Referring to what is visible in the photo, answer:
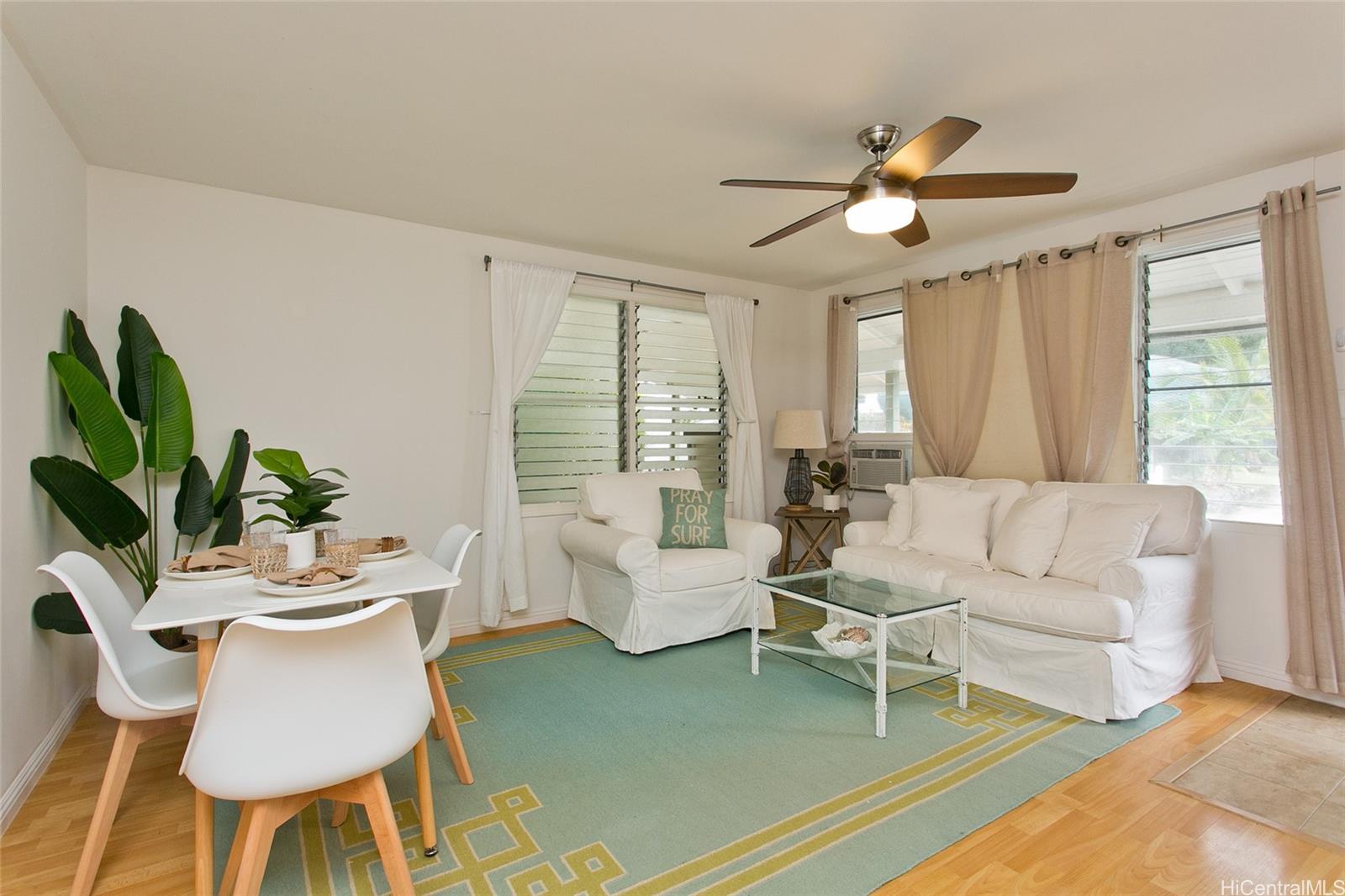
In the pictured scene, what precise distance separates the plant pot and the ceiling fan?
6.43 feet

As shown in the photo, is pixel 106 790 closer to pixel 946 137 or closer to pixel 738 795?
pixel 738 795

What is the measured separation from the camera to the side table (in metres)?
4.92

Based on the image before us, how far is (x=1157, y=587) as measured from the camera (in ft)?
9.30

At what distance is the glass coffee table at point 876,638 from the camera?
264cm

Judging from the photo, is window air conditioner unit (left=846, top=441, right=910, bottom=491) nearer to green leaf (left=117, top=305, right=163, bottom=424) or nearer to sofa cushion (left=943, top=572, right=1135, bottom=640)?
sofa cushion (left=943, top=572, right=1135, bottom=640)

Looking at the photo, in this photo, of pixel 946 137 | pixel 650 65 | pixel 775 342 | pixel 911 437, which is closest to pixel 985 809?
pixel 946 137

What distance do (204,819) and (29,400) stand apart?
177 centimetres

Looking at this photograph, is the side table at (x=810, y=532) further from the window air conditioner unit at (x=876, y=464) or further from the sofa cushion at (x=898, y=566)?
the sofa cushion at (x=898, y=566)

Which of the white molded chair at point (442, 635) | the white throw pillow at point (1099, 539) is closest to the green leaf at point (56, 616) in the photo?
the white molded chair at point (442, 635)

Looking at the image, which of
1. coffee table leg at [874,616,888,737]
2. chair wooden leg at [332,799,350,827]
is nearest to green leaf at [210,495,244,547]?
chair wooden leg at [332,799,350,827]

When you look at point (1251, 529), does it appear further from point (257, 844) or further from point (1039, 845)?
point (257, 844)

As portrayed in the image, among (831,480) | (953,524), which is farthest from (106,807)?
(831,480)

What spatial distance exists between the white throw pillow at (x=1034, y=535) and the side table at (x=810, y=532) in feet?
5.12

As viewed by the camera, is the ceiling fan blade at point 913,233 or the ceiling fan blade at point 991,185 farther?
the ceiling fan blade at point 913,233
